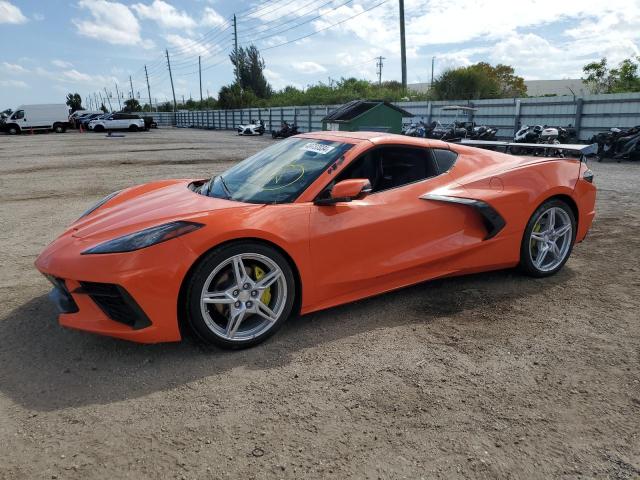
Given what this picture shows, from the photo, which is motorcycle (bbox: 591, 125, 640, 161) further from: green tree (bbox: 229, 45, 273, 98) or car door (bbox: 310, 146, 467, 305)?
green tree (bbox: 229, 45, 273, 98)

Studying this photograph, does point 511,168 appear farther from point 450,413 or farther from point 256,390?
point 256,390

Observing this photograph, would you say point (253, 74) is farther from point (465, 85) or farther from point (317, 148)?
point (317, 148)

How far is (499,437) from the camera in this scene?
7.33 ft

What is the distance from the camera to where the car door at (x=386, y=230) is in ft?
10.7

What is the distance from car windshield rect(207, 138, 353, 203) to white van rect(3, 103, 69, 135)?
147 feet

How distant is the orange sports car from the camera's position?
2.81m

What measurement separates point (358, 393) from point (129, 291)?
1375 mm

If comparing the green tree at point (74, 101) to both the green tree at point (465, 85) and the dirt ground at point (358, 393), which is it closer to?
the green tree at point (465, 85)

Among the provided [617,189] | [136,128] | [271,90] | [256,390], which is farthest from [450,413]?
[271,90]

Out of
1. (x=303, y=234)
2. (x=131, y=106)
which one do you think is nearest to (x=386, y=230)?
(x=303, y=234)

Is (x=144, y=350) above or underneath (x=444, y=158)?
underneath

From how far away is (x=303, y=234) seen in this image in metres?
3.12

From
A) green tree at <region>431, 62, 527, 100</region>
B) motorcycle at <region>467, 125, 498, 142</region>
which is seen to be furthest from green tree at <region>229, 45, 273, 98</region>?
motorcycle at <region>467, 125, 498, 142</region>

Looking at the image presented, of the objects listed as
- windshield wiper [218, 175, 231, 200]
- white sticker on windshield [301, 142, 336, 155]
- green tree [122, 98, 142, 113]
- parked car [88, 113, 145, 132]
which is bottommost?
windshield wiper [218, 175, 231, 200]
